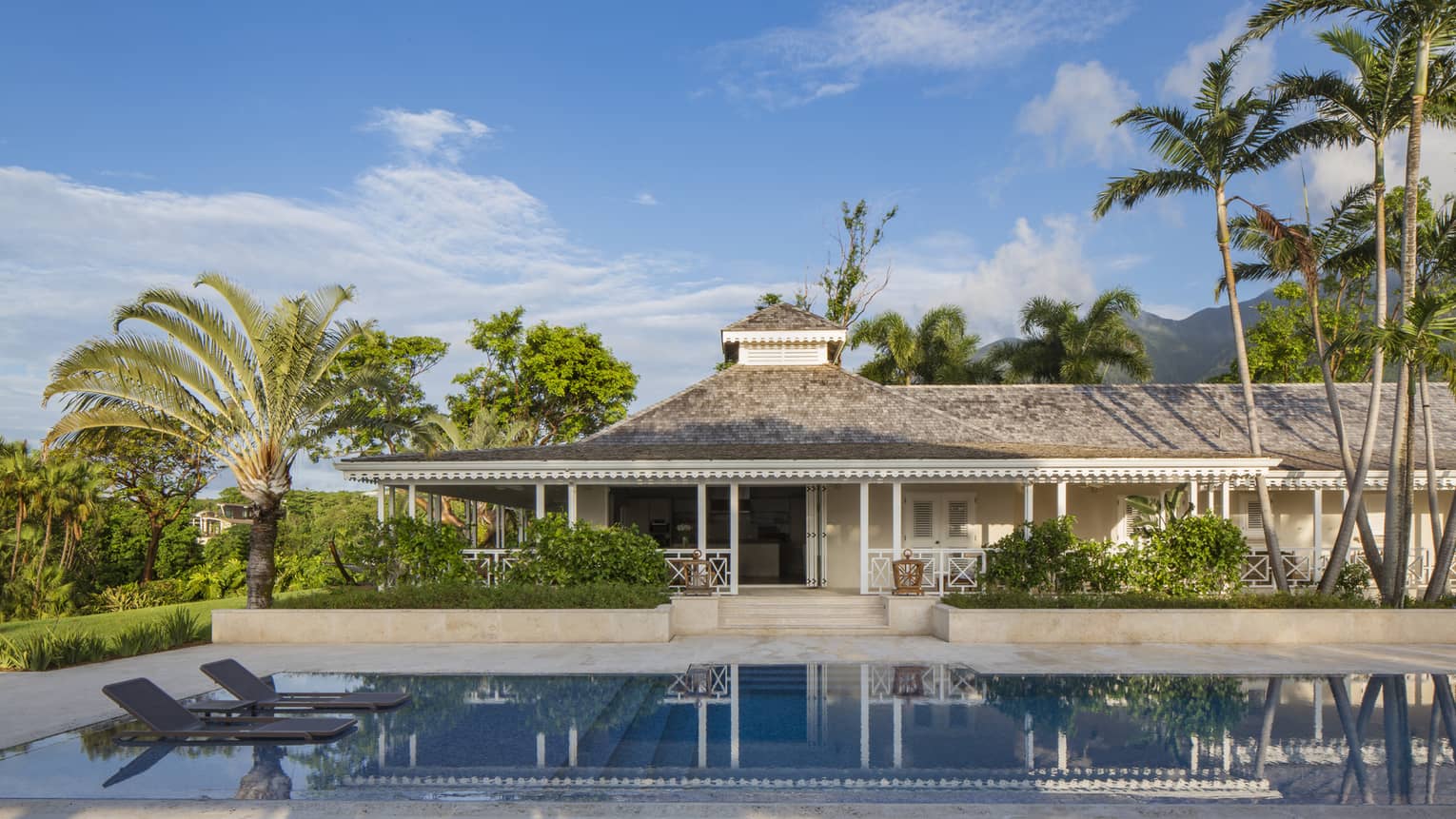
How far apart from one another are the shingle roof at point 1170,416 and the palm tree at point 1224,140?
452 cm

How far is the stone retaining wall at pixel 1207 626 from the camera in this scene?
1474 centimetres

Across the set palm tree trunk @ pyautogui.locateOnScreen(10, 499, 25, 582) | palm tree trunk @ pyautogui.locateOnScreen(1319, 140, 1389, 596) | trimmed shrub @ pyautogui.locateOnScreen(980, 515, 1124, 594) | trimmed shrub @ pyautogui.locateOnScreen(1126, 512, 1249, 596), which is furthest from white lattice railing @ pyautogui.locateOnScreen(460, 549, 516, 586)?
palm tree trunk @ pyautogui.locateOnScreen(10, 499, 25, 582)

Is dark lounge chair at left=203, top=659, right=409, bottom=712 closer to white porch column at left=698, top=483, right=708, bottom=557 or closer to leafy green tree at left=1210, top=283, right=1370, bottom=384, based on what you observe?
white porch column at left=698, top=483, right=708, bottom=557

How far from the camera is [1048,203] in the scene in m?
28.6

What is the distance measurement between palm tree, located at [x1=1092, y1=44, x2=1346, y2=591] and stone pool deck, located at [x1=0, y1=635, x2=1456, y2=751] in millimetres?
4056

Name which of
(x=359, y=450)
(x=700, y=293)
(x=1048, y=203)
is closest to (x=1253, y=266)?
(x=1048, y=203)

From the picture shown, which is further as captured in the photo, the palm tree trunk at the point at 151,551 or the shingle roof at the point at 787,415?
the palm tree trunk at the point at 151,551

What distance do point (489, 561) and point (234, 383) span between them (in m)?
5.43

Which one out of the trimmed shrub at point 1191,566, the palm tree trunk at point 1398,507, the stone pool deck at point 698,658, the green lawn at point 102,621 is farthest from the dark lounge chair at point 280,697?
the palm tree trunk at point 1398,507

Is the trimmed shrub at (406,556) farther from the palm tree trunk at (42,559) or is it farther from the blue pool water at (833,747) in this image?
the palm tree trunk at (42,559)

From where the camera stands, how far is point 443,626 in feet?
49.0

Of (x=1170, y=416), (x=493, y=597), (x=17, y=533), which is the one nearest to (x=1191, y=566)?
(x=1170, y=416)

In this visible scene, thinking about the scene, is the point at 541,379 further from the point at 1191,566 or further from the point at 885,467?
the point at 1191,566

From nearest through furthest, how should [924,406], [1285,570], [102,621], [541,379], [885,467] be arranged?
[885,467]
[1285,570]
[102,621]
[924,406]
[541,379]
